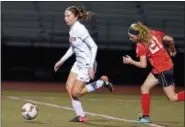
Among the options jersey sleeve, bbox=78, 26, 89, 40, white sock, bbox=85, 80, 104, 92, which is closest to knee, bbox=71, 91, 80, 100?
white sock, bbox=85, 80, 104, 92

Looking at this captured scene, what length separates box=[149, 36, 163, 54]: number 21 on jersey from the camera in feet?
31.3

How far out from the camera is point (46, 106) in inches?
488

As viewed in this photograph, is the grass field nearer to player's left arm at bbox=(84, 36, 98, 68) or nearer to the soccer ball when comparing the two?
the soccer ball

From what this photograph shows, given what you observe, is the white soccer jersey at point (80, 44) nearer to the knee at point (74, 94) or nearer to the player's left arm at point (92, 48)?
the player's left arm at point (92, 48)

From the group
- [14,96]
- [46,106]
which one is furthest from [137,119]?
[14,96]

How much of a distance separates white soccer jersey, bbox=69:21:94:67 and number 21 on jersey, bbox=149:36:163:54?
977 millimetres

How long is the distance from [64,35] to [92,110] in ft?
30.7

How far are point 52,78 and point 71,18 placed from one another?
10.1m

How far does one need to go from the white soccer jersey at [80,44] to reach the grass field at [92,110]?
0.98 meters

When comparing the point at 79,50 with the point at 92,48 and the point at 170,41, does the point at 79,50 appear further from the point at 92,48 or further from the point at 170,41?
the point at 170,41

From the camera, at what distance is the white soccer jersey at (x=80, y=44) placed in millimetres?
9453

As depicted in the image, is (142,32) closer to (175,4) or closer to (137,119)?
(137,119)

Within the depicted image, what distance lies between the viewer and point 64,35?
21.0m

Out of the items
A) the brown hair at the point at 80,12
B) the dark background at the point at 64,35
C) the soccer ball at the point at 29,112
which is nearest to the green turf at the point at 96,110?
the soccer ball at the point at 29,112
